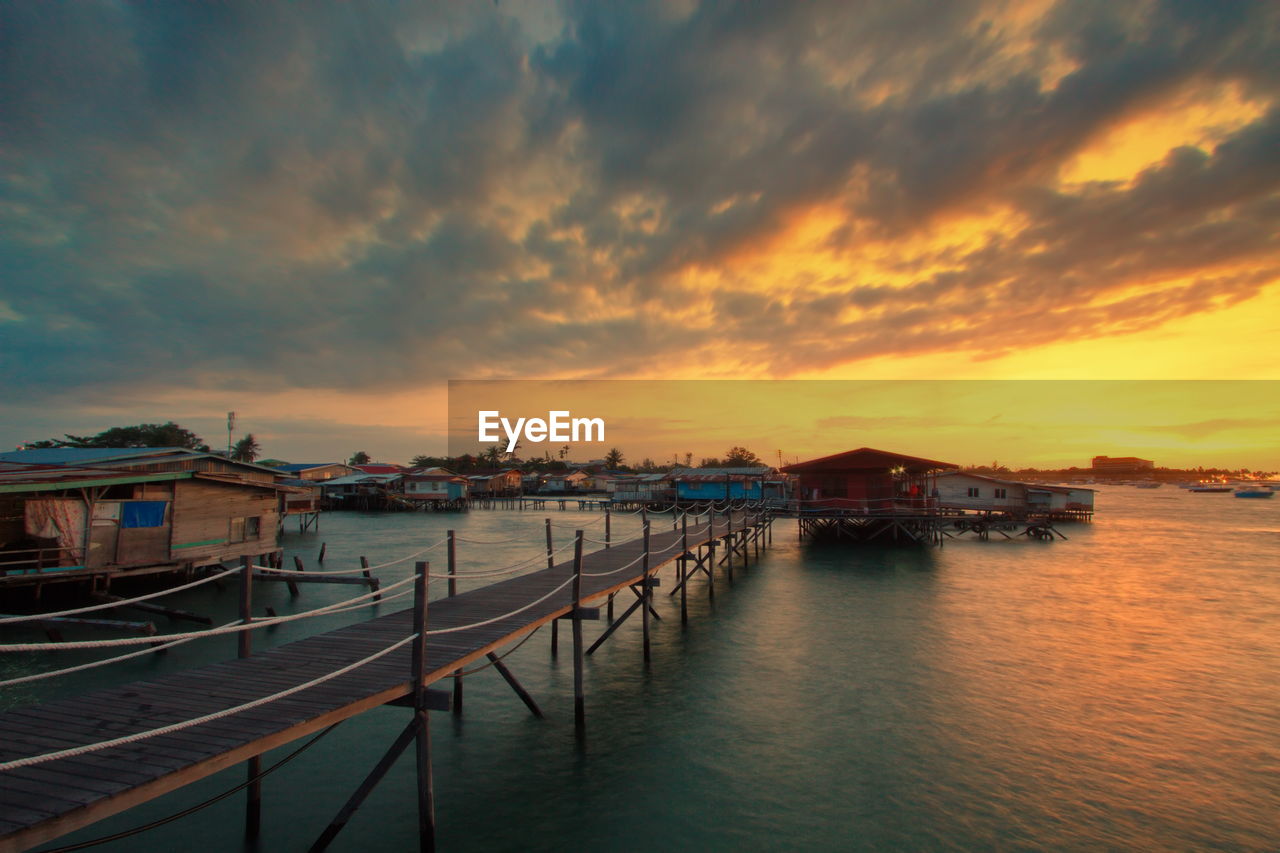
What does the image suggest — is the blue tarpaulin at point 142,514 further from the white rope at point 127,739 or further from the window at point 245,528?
the white rope at point 127,739

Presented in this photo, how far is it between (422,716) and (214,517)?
71.1 ft

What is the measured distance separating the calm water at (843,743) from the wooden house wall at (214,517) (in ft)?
9.17

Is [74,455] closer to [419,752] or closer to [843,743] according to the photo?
[419,752]

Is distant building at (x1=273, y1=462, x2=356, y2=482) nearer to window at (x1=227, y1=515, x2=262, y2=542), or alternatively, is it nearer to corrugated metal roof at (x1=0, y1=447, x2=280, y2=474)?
corrugated metal roof at (x1=0, y1=447, x2=280, y2=474)

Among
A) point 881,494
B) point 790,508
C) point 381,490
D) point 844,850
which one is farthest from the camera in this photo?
point 381,490

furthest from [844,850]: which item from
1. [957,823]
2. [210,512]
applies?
[210,512]

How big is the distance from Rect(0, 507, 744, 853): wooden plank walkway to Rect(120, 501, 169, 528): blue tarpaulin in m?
17.1

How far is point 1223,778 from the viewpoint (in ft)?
31.7

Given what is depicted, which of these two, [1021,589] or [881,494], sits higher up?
[881,494]

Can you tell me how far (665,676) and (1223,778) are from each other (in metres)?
9.76

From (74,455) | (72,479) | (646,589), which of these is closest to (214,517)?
(72,479)

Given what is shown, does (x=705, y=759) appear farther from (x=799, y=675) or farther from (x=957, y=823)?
(x=799, y=675)

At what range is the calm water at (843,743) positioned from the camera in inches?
325

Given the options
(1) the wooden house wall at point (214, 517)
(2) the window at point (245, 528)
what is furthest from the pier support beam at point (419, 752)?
(2) the window at point (245, 528)
